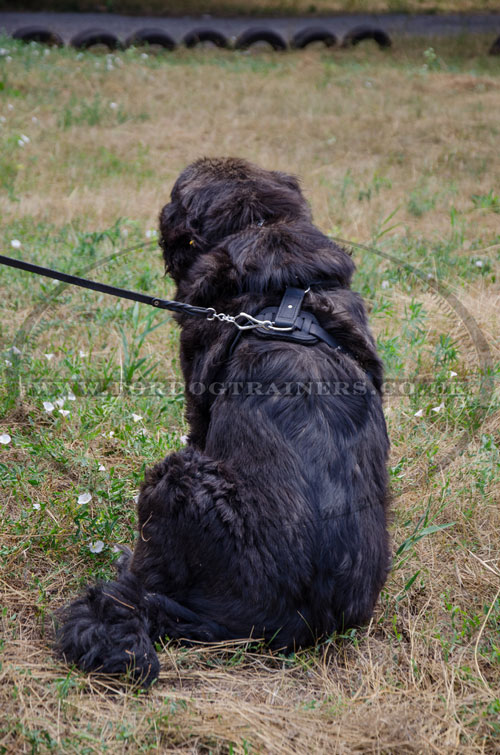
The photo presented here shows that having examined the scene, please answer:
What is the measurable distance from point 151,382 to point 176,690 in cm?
188

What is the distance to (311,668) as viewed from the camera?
7.02 ft

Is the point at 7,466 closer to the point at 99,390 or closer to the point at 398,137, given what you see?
the point at 99,390

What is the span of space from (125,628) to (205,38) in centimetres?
1216

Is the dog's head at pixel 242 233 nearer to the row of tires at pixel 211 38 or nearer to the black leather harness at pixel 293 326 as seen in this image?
the black leather harness at pixel 293 326

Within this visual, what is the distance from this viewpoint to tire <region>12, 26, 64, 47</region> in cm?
1116

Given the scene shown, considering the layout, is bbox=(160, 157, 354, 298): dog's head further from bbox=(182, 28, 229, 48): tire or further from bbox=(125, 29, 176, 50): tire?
bbox=(182, 28, 229, 48): tire

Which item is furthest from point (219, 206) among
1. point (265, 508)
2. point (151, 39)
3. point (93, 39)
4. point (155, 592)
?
point (151, 39)

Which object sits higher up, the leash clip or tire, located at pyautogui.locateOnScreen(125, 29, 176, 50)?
tire, located at pyautogui.locateOnScreen(125, 29, 176, 50)

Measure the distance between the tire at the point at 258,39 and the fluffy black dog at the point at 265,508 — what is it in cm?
1089

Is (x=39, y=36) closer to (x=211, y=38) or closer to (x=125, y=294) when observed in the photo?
(x=211, y=38)

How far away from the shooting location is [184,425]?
335 centimetres

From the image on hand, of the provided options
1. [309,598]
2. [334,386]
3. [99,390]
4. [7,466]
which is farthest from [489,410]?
[7,466]

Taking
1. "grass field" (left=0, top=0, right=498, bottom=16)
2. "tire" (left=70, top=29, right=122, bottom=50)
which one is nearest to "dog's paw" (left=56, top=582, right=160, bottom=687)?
"tire" (left=70, top=29, right=122, bottom=50)

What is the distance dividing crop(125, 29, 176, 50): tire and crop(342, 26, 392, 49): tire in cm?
332
